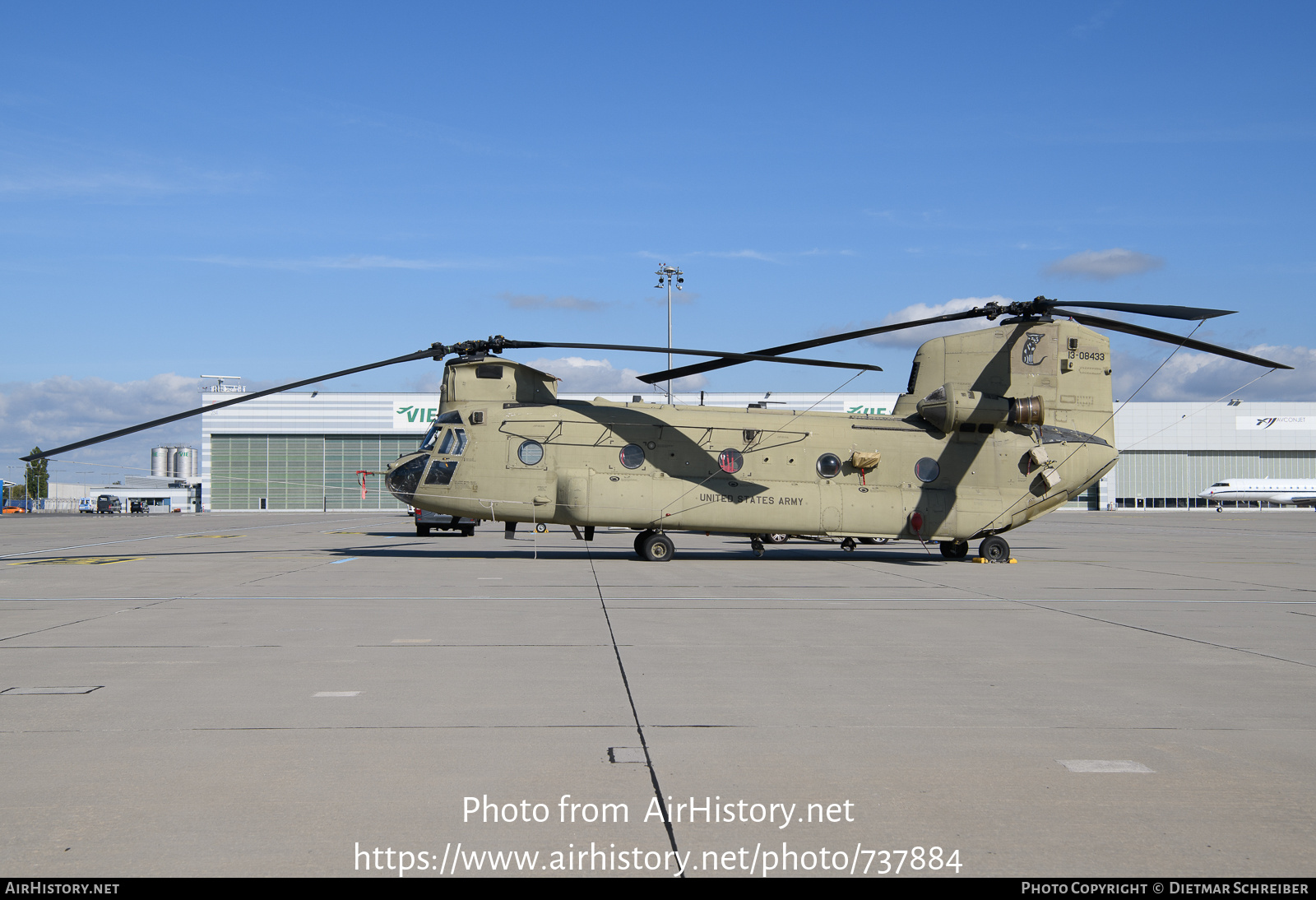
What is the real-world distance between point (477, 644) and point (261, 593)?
6286mm

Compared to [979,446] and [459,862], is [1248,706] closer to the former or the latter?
[459,862]

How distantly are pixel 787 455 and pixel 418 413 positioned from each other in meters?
64.9

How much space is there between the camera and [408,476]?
21219 mm

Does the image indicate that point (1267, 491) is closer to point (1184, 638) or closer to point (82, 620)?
point (1184, 638)

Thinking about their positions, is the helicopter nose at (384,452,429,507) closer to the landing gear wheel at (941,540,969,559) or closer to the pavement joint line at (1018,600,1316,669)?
the landing gear wheel at (941,540,969,559)

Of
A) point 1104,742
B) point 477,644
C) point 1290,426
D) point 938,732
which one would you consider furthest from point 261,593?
point 1290,426

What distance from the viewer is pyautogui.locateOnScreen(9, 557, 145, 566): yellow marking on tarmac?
763 inches

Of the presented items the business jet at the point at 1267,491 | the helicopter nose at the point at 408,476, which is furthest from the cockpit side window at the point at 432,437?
the business jet at the point at 1267,491

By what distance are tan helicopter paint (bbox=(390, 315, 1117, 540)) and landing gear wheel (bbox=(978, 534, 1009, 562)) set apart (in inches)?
13.7

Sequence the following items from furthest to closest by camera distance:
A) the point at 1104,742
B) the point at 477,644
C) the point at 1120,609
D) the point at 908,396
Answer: the point at 908,396, the point at 1120,609, the point at 477,644, the point at 1104,742

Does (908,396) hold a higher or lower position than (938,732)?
higher

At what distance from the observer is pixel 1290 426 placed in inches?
3745

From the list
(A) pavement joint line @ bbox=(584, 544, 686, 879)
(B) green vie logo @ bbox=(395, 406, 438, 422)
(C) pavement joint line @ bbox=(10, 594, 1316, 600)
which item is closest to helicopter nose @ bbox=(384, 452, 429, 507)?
(C) pavement joint line @ bbox=(10, 594, 1316, 600)

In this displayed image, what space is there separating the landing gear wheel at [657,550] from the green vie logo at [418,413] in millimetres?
62692
